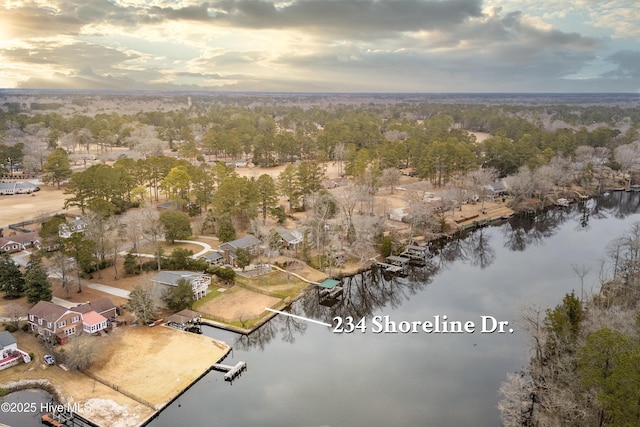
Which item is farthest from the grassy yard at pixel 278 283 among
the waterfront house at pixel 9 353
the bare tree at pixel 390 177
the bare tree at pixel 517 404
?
the bare tree at pixel 390 177

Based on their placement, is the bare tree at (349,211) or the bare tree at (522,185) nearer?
the bare tree at (349,211)

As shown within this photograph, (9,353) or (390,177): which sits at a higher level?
(390,177)

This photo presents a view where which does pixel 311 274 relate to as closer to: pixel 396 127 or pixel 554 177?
pixel 554 177

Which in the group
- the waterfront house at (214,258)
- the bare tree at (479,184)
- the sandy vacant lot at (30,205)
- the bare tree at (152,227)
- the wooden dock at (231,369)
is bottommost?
the wooden dock at (231,369)

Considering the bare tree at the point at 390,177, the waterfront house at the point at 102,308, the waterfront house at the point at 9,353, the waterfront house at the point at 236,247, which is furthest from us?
the bare tree at the point at 390,177

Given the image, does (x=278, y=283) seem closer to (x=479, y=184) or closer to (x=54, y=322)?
(x=54, y=322)

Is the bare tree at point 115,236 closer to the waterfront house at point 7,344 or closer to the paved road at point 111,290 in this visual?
the paved road at point 111,290

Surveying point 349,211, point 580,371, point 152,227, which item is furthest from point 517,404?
point 152,227
